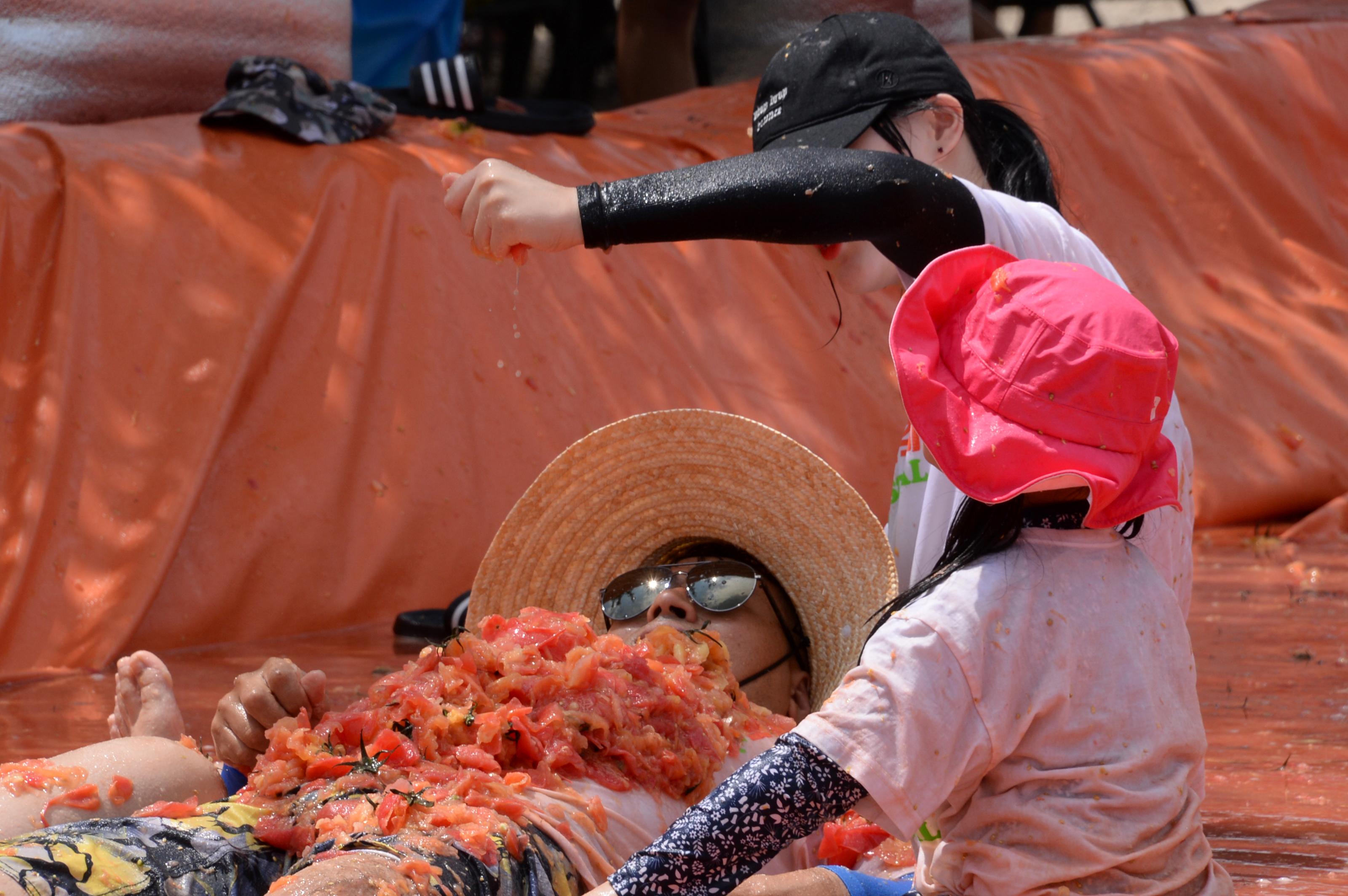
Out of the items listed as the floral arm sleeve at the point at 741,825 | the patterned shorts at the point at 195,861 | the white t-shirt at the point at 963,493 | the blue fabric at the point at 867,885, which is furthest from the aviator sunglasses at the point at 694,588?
the floral arm sleeve at the point at 741,825

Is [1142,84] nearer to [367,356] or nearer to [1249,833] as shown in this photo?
[367,356]

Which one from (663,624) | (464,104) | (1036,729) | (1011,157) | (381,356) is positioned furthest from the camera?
(464,104)

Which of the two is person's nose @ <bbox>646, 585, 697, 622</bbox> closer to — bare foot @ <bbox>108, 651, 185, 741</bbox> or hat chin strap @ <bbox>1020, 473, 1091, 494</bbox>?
bare foot @ <bbox>108, 651, 185, 741</bbox>

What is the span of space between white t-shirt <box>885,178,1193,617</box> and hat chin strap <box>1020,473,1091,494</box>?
320 millimetres

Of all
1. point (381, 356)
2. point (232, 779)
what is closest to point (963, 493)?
point (232, 779)

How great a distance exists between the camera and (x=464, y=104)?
503 centimetres

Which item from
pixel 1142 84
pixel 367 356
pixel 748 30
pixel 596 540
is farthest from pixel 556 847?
pixel 748 30

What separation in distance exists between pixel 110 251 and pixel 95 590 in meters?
1.00

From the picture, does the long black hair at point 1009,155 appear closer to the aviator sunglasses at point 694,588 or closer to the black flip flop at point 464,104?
the aviator sunglasses at point 694,588

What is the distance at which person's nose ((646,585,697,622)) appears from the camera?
2.49 metres

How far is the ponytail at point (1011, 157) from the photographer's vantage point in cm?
217

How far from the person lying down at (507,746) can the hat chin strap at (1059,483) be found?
2.71 ft

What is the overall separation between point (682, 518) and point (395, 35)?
14.5ft

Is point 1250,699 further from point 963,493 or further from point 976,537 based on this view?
point 976,537
